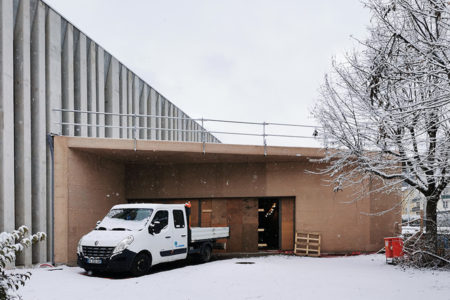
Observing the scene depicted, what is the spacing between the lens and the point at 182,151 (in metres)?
14.8

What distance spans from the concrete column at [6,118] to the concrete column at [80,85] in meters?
4.50

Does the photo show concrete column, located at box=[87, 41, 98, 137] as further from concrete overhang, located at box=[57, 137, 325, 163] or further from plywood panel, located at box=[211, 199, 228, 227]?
plywood panel, located at box=[211, 199, 228, 227]

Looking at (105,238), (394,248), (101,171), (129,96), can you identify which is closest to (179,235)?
(105,238)

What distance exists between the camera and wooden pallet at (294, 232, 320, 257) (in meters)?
16.4

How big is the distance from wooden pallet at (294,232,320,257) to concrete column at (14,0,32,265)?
9.75 m

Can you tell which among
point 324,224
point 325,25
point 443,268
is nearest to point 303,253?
point 324,224

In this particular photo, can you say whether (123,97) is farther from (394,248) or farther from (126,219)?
(394,248)

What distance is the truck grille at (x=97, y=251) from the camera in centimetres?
1087

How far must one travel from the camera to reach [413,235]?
13406mm

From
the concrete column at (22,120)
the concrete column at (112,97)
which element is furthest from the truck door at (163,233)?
the concrete column at (112,97)

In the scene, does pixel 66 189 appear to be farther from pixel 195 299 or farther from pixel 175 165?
pixel 195 299

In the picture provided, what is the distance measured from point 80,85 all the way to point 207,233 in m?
8.22

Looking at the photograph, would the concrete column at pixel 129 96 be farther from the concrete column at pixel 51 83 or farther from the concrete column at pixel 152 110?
the concrete column at pixel 51 83

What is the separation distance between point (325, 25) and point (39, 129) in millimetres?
9374
